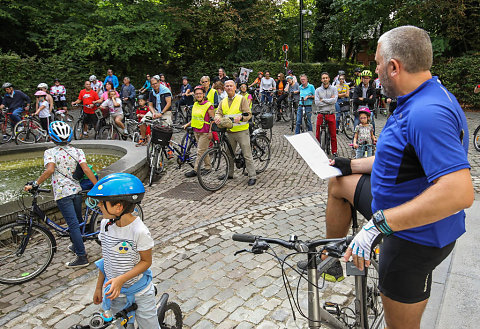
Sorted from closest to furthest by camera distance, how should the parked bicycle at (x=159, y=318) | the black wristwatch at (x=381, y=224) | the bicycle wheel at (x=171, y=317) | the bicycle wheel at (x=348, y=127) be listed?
the black wristwatch at (x=381, y=224) < the parked bicycle at (x=159, y=318) < the bicycle wheel at (x=171, y=317) < the bicycle wheel at (x=348, y=127)

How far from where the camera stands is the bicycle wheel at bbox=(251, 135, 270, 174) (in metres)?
8.98

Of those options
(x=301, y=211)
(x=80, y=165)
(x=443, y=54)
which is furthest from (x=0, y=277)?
(x=443, y=54)

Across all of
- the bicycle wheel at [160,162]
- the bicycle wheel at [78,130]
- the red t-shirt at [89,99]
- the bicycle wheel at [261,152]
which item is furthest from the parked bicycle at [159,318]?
the bicycle wheel at [78,130]

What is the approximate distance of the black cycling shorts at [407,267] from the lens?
201 centimetres

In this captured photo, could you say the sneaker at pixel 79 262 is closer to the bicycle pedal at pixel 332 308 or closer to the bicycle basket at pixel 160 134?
the bicycle pedal at pixel 332 308

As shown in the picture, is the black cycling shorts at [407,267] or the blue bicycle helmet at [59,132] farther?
the blue bicycle helmet at [59,132]

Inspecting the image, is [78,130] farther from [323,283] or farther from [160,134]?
[323,283]

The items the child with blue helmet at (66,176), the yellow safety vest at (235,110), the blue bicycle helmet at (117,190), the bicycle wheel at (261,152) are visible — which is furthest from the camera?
the bicycle wheel at (261,152)

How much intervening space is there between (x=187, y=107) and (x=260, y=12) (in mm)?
13534

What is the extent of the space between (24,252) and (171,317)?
2.42 metres

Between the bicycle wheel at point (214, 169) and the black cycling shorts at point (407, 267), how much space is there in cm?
554

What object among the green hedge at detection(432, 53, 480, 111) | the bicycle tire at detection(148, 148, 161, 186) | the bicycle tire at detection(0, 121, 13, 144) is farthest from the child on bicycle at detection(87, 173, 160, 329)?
the green hedge at detection(432, 53, 480, 111)

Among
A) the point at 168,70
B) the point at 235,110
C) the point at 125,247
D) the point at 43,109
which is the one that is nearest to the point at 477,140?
the point at 235,110

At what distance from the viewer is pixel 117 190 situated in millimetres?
2617
